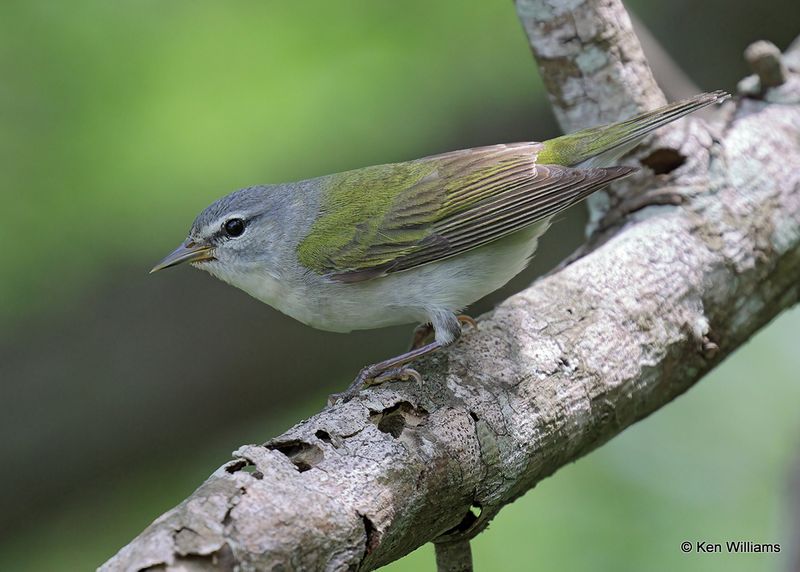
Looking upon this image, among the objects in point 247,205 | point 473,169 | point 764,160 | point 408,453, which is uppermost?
point 247,205

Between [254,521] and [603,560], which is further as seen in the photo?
[603,560]

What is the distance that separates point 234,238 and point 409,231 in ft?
3.04

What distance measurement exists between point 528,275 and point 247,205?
3.48 meters

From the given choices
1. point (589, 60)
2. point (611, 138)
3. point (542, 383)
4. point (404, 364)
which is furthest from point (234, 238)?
point (589, 60)

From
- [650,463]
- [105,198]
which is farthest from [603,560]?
[105,198]

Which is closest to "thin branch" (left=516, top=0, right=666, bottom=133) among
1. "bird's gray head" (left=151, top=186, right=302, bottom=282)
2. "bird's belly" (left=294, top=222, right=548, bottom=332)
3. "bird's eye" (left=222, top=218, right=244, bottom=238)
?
"bird's belly" (left=294, top=222, right=548, bottom=332)

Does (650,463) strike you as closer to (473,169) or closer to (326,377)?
(326,377)

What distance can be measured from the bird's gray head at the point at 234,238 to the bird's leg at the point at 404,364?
2.94 feet

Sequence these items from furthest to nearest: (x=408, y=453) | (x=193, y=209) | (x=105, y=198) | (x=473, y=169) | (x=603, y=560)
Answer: (x=193, y=209) → (x=105, y=198) → (x=603, y=560) → (x=473, y=169) → (x=408, y=453)

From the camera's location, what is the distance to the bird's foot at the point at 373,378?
330cm

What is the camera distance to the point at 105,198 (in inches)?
250

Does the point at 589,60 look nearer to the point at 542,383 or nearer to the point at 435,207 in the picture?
the point at 435,207

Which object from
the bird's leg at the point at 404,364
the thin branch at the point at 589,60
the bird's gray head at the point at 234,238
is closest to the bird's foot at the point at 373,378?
the bird's leg at the point at 404,364

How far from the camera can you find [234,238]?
14.1ft
